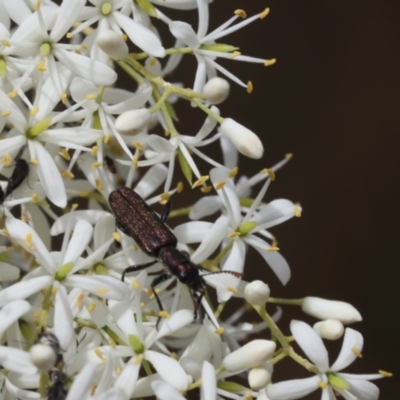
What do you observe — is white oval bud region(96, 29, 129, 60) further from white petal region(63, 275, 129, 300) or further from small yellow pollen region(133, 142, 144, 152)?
white petal region(63, 275, 129, 300)

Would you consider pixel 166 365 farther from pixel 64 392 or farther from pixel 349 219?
pixel 349 219

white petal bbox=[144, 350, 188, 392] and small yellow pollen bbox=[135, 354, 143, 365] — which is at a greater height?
small yellow pollen bbox=[135, 354, 143, 365]

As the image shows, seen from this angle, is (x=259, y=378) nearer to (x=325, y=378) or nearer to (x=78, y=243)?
(x=325, y=378)

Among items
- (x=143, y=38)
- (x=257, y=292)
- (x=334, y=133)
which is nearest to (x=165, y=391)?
(x=257, y=292)

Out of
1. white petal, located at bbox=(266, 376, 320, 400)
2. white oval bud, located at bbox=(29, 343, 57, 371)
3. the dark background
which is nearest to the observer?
white oval bud, located at bbox=(29, 343, 57, 371)

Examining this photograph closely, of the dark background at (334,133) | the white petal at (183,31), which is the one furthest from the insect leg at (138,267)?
the dark background at (334,133)

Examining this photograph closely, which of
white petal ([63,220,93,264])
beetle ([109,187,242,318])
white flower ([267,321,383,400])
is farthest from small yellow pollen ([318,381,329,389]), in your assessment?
white petal ([63,220,93,264])

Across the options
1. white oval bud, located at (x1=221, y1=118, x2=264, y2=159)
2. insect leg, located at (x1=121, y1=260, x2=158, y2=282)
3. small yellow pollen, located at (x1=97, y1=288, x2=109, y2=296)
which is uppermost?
white oval bud, located at (x1=221, y1=118, x2=264, y2=159)
